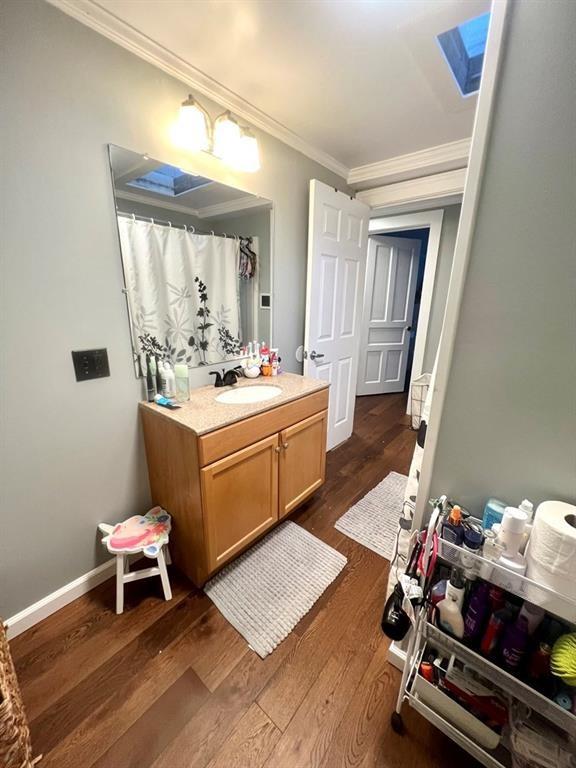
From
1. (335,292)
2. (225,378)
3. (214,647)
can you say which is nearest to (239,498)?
(214,647)

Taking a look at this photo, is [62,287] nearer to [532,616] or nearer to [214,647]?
[214,647]

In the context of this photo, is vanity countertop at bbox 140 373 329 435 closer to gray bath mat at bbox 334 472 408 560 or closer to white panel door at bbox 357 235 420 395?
gray bath mat at bbox 334 472 408 560

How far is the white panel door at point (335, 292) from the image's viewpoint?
2.07 metres

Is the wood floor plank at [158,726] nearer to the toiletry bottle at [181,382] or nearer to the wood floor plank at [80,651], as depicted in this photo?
the wood floor plank at [80,651]

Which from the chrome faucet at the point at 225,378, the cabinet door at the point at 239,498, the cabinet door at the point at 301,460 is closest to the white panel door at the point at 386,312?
the cabinet door at the point at 301,460

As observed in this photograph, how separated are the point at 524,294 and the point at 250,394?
52.7 inches

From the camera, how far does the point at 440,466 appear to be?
0.98 meters

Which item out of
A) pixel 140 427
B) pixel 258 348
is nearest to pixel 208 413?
pixel 140 427

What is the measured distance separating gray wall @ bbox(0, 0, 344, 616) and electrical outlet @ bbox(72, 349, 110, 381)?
0.03 m

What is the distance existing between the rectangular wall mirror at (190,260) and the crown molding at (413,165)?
3.25 ft

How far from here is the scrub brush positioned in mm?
662

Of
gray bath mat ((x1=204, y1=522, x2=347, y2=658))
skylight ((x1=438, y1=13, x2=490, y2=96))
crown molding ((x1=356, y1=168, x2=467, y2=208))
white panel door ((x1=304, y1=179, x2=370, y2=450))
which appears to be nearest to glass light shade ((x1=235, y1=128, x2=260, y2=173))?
white panel door ((x1=304, y1=179, x2=370, y2=450))

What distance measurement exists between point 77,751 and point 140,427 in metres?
1.09

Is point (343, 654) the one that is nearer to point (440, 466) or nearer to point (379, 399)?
point (440, 466)
